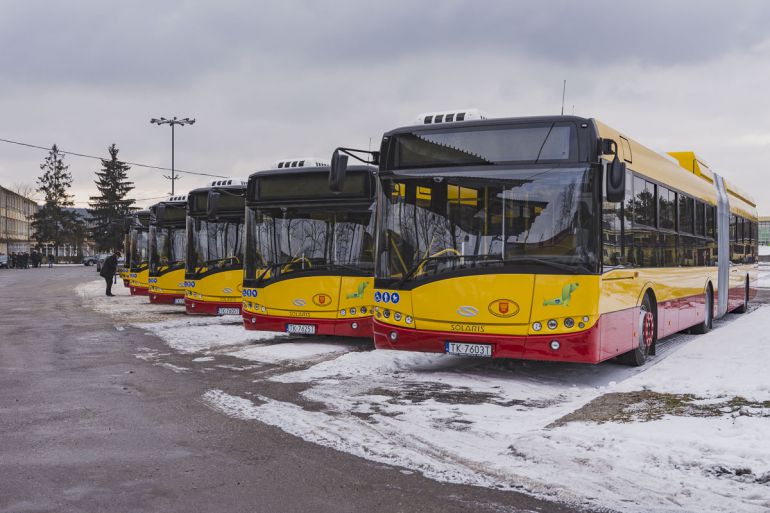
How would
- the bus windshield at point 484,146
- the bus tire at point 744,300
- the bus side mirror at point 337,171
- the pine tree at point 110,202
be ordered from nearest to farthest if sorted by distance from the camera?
the bus windshield at point 484,146
the bus side mirror at point 337,171
the bus tire at point 744,300
the pine tree at point 110,202

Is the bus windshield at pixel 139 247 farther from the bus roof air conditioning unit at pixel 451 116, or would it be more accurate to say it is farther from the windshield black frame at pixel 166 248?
the bus roof air conditioning unit at pixel 451 116

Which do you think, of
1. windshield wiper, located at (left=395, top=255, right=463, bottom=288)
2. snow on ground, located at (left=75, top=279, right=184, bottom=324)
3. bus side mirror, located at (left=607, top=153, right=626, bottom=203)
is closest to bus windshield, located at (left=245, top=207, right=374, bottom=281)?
windshield wiper, located at (left=395, top=255, right=463, bottom=288)

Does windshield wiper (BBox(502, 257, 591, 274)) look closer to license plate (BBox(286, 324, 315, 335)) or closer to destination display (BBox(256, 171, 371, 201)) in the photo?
destination display (BBox(256, 171, 371, 201))

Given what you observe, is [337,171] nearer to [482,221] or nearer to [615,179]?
[482,221]

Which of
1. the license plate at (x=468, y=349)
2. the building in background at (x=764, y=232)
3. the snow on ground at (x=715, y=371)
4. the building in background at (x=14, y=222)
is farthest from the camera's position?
the building in background at (x=764, y=232)

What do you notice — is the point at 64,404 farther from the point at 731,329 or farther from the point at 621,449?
the point at 731,329

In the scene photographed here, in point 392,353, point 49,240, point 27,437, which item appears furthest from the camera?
point 49,240

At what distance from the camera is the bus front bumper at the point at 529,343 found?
8562 mm

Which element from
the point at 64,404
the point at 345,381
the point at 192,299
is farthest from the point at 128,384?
the point at 192,299

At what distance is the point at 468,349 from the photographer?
29.7ft

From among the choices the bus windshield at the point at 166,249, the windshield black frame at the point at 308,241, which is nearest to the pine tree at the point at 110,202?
the bus windshield at the point at 166,249

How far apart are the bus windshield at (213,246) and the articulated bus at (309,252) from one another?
347cm

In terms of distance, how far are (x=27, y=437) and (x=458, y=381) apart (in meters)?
4.64

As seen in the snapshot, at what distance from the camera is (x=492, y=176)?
890 centimetres
